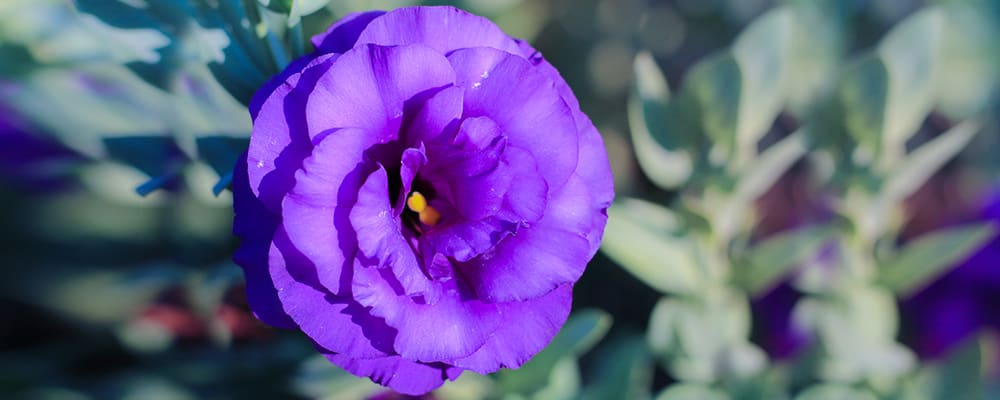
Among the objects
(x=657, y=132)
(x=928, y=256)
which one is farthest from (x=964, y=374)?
(x=657, y=132)

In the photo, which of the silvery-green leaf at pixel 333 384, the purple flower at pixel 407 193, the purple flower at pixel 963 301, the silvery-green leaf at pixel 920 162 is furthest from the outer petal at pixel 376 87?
the purple flower at pixel 963 301

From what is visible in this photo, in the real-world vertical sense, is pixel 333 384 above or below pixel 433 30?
below

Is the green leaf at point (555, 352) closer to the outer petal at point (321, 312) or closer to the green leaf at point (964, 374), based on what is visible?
the outer petal at point (321, 312)

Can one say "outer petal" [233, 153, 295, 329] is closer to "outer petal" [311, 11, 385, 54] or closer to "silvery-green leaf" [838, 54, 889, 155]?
"outer petal" [311, 11, 385, 54]

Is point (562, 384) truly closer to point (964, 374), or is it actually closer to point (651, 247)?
point (651, 247)

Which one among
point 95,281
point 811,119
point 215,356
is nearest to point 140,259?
point 95,281

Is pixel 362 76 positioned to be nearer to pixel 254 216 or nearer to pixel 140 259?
pixel 254 216

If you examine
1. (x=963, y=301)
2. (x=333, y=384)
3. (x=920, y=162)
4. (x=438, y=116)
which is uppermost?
(x=438, y=116)
